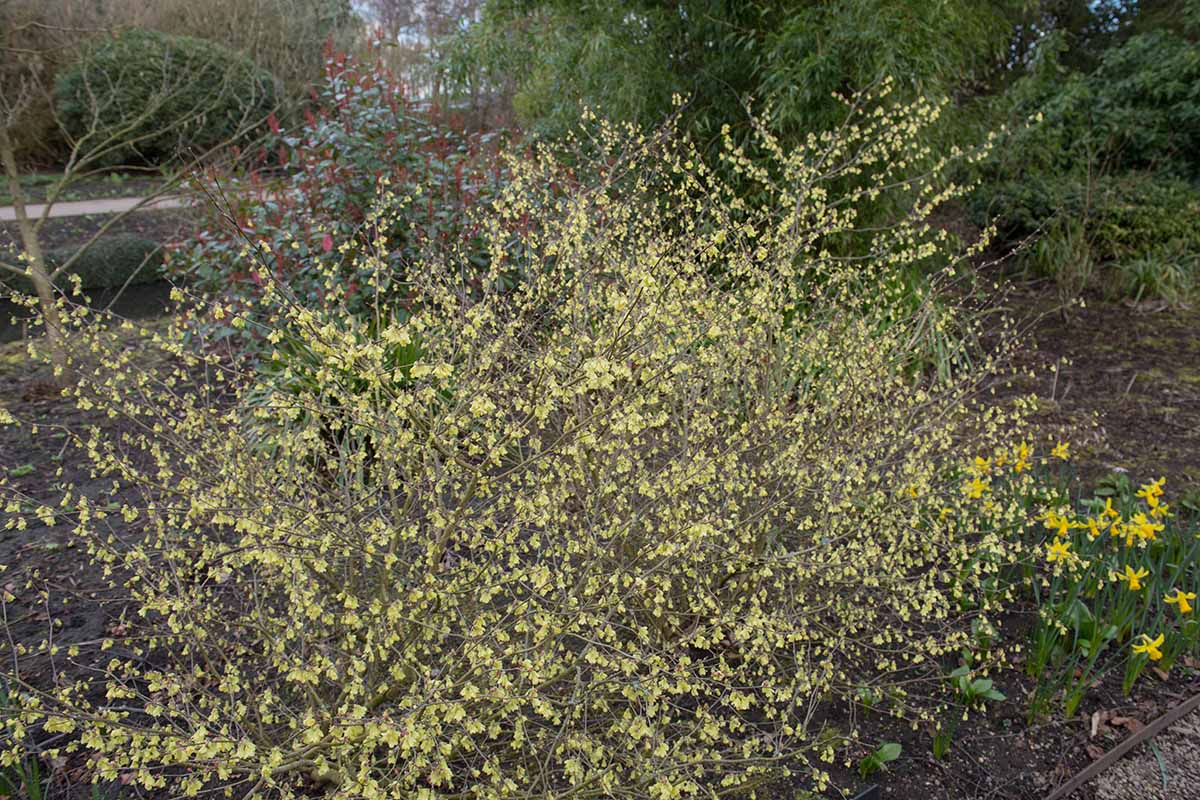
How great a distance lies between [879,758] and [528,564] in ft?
3.84

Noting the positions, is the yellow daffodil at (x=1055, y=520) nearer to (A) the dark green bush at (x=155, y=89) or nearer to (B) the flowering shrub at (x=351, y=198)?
(B) the flowering shrub at (x=351, y=198)

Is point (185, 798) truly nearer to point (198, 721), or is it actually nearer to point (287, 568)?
point (198, 721)

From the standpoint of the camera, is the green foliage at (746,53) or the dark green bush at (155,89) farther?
the dark green bush at (155,89)

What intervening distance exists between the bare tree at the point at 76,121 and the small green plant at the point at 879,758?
2590 mm

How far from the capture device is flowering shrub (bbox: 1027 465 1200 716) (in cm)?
286

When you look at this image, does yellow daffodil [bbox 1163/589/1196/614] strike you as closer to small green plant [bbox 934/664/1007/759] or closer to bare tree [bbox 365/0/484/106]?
small green plant [bbox 934/664/1007/759]

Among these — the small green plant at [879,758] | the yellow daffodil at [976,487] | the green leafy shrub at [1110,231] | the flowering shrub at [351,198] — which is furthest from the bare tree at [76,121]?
the green leafy shrub at [1110,231]

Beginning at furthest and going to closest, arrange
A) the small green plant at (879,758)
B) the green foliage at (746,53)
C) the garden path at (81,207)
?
the garden path at (81,207) < the green foliage at (746,53) < the small green plant at (879,758)

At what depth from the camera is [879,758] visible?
2547 millimetres

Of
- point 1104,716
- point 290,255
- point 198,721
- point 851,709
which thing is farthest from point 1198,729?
point 290,255

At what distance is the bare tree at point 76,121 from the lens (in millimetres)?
4840

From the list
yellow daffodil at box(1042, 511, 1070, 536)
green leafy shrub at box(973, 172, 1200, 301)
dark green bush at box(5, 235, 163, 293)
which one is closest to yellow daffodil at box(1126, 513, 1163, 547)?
yellow daffodil at box(1042, 511, 1070, 536)

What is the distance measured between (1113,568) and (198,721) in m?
2.93

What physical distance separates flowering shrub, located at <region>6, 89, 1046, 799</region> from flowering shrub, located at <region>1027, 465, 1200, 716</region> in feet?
0.77
